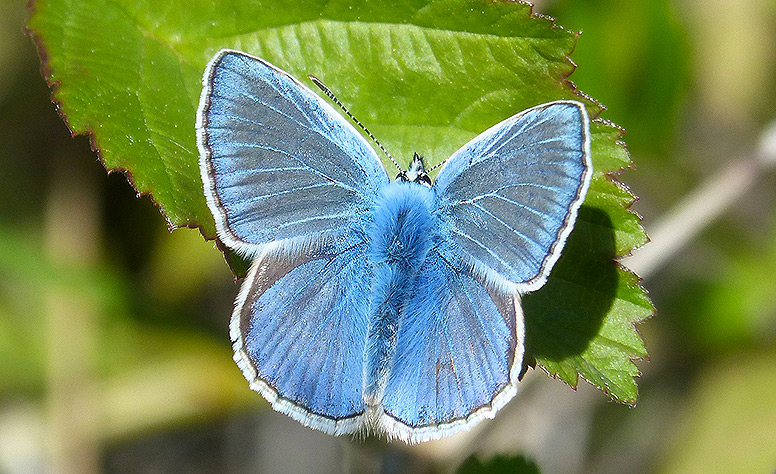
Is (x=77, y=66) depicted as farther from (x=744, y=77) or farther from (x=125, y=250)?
(x=744, y=77)

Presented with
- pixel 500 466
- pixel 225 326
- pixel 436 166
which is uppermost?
pixel 436 166

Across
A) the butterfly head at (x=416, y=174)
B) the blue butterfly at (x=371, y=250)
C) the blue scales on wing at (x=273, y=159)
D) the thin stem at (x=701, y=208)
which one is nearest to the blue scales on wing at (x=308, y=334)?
the blue butterfly at (x=371, y=250)

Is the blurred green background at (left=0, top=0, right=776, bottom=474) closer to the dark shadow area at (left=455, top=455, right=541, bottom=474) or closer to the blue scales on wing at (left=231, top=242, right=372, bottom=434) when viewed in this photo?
the dark shadow area at (left=455, top=455, right=541, bottom=474)

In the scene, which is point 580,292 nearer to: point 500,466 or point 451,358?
point 451,358

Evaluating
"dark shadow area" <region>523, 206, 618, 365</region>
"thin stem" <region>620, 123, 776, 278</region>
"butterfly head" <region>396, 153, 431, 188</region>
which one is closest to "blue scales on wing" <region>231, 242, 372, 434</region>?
"butterfly head" <region>396, 153, 431, 188</region>

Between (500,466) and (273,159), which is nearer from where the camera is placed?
(273,159)

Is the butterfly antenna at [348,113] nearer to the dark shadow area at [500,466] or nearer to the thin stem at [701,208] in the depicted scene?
the dark shadow area at [500,466]

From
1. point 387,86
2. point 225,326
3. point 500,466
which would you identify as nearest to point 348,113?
point 387,86
